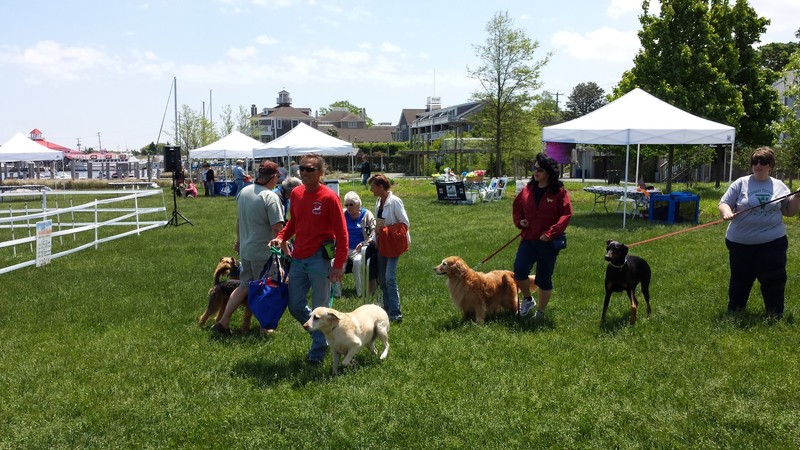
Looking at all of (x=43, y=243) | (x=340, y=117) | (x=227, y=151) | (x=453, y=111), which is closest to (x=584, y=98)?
(x=453, y=111)

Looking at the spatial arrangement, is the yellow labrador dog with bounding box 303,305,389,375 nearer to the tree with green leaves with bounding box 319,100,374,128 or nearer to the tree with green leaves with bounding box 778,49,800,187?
the tree with green leaves with bounding box 778,49,800,187

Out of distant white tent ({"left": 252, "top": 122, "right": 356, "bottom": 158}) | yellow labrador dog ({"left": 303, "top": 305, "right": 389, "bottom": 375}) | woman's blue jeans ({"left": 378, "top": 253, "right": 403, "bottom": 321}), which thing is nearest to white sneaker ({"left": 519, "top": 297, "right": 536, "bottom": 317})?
woman's blue jeans ({"left": 378, "top": 253, "right": 403, "bottom": 321})

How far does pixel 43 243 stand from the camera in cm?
992

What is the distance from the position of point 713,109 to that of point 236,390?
23.0 meters

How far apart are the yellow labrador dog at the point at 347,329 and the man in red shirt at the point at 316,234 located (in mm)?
291

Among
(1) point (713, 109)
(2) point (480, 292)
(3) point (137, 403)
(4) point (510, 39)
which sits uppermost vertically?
(4) point (510, 39)

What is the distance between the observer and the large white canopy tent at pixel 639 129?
13.3 m

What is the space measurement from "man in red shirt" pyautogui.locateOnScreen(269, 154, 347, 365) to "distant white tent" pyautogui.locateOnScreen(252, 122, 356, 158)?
16.1 metres

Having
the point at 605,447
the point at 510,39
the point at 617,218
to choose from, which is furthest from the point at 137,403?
the point at 510,39

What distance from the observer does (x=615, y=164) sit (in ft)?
149

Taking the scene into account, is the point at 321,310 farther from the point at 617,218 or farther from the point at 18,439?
the point at 617,218

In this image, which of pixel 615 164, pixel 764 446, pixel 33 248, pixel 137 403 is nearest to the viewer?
pixel 764 446

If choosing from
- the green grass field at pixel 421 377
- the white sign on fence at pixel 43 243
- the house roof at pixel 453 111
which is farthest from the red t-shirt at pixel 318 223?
the house roof at pixel 453 111

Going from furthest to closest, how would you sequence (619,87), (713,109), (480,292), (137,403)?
1. (619,87)
2. (713,109)
3. (480,292)
4. (137,403)
